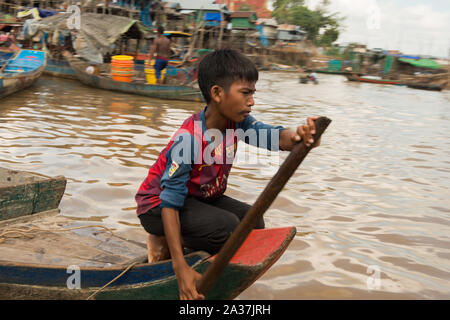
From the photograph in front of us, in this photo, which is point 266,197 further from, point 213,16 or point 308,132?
point 213,16

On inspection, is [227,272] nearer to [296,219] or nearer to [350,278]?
[350,278]

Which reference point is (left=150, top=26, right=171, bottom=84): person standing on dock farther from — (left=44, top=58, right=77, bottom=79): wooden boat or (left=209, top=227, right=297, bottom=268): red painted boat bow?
(left=209, top=227, right=297, bottom=268): red painted boat bow

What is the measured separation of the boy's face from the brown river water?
1.16m

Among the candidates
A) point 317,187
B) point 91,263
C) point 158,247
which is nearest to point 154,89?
point 317,187

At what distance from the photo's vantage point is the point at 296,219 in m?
3.55

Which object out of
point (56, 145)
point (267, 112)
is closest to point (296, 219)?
point (56, 145)

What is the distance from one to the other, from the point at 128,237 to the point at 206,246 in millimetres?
1329

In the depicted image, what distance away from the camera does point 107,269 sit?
5.80ft

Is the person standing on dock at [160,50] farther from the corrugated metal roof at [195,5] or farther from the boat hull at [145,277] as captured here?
the corrugated metal roof at [195,5]

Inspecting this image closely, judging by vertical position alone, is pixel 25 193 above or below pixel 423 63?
below

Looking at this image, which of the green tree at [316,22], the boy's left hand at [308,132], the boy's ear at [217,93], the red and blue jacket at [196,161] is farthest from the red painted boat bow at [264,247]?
the green tree at [316,22]

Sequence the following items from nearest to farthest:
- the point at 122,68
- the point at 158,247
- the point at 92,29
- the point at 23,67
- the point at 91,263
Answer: the point at 158,247, the point at 91,263, the point at 23,67, the point at 122,68, the point at 92,29

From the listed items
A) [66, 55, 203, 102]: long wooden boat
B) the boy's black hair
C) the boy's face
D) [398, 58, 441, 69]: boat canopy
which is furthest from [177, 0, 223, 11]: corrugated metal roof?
the boy's face

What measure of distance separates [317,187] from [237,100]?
9.48ft
